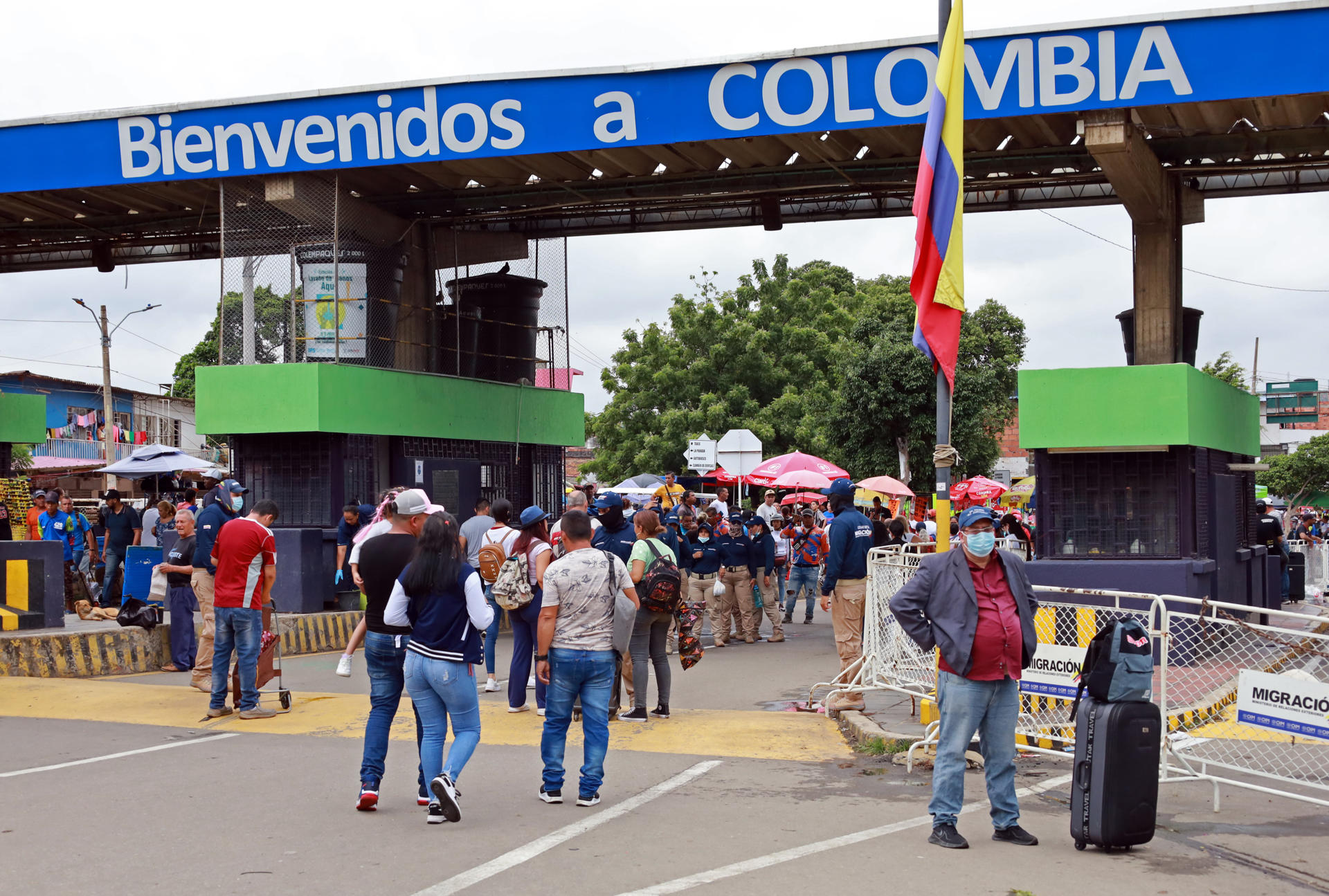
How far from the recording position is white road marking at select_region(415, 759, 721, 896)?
5895 millimetres

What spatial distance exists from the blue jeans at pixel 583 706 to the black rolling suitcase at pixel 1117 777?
2.67m

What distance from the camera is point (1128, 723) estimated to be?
6.60m

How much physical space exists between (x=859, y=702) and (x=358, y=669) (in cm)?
606

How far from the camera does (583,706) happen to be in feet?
24.4

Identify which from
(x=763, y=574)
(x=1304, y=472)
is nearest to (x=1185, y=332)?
(x=763, y=574)

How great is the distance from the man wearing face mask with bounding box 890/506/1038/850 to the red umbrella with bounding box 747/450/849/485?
17.2m

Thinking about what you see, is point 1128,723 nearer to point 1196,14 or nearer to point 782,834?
point 782,834

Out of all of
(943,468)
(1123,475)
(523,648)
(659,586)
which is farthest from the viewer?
(1123,475)

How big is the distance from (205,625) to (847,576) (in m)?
6.15

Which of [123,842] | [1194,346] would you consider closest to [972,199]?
[1194,346]

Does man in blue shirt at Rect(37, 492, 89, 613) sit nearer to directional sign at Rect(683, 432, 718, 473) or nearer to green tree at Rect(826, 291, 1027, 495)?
directional sign at Rect(683, 432, 718, 473)

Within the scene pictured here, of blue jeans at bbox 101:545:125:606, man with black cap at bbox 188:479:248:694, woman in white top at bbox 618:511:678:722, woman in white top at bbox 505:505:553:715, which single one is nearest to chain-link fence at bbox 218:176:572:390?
blue jeans at bbox 101:545:125:606

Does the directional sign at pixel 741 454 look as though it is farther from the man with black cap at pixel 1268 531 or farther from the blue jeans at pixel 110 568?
the blue jeans at pixel 110 568

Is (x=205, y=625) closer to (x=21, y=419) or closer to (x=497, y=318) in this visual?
(x=21, y=419)
